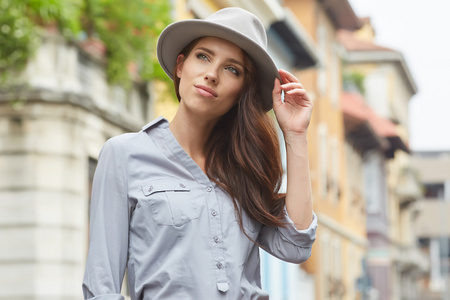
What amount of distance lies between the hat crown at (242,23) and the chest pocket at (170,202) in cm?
50

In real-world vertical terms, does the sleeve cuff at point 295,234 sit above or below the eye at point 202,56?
below

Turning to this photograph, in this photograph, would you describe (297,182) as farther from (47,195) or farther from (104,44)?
(104,44)

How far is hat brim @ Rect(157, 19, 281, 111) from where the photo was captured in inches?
115

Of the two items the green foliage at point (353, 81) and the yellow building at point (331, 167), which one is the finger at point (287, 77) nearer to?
the yellow building at point (331, 167)

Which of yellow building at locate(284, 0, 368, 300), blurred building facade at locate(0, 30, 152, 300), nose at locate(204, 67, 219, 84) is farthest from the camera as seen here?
yellow building at locate(284, 0, 368, 300)

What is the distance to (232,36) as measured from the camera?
115 inches

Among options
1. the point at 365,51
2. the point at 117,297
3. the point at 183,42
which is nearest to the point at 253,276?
the point at 117,297

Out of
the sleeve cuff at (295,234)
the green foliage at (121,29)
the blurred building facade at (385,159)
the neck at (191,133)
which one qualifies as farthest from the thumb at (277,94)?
the blurred building facade at (385,159)

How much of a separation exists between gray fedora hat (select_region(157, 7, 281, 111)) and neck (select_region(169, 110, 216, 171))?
220 millimetres

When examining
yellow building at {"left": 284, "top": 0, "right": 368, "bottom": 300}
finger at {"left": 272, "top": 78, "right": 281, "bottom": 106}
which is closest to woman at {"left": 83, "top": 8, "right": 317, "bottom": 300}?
finger at {"left": 272, "top": 78, "right": 281, "bottom": 106}

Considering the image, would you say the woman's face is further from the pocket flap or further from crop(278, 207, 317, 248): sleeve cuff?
crop(278, 207, 317, 248): sleeve cuff

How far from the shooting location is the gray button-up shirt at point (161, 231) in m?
2.77

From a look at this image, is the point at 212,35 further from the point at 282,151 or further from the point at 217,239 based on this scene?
the point at 282,151

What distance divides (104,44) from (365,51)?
32.8 meters
